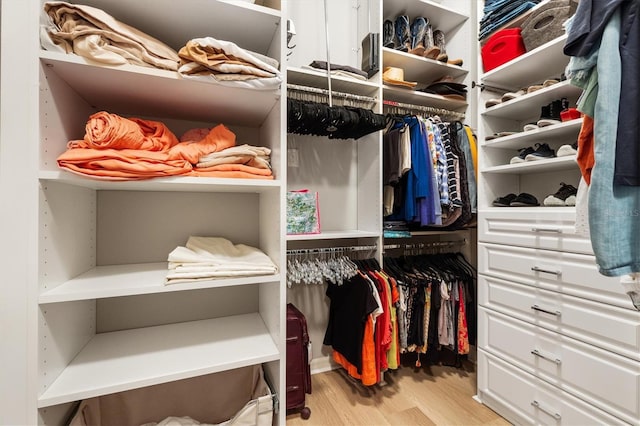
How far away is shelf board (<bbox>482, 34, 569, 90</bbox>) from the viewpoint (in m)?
1.36

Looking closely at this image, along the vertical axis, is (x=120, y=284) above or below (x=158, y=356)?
above

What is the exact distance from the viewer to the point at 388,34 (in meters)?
1.91

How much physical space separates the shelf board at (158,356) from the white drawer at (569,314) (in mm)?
1191

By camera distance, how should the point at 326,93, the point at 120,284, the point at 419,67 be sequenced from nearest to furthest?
the point at 120,284 < the point at 326,93 < the point at 419,67

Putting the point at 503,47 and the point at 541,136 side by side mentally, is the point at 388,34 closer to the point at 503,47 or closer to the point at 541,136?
the point at 503,47

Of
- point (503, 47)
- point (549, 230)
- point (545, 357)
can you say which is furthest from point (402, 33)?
point (545, 357)

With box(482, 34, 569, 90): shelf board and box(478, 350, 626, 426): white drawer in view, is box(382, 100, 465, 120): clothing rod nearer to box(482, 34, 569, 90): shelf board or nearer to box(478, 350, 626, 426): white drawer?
box(482, 34, 569, 90): shelf board

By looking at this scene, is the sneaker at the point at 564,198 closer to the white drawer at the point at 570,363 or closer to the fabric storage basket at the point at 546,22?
the white drawer at the point at 570,363

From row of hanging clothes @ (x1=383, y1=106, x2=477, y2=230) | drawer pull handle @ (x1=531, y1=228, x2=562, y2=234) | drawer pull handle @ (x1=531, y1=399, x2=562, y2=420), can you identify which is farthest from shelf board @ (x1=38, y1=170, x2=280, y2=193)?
drawer pull handle @ (x1=531, y1=399, x2=562, y2=420)

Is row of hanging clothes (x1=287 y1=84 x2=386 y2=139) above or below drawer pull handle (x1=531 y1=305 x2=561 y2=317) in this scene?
above

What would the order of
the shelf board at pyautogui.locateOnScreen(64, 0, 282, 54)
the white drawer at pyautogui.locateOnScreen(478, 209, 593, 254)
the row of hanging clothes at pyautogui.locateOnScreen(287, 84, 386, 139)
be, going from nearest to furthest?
1. the shelf board at pyautogui.locateOnScreen(64, 0, 282, 54)
2. the white drawer at pyautogui.locateOnScreen(478, 209, 593, 254)
3. the row of hanging clothes at pyautogui.locateOnScreen(287, 84, 386, 139)

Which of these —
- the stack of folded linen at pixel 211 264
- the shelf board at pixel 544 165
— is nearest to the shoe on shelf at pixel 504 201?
the shelf board at pixel 544 165

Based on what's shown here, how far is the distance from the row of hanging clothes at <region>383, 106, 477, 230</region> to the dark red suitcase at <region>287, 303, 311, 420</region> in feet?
2.91

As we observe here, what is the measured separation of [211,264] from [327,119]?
2.94ft
